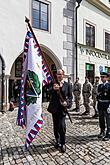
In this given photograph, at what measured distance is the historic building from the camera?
9.90 metres

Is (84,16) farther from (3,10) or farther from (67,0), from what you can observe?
(3,10)

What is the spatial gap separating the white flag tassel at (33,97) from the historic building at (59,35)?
5779 mm

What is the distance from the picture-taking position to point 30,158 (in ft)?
13.7

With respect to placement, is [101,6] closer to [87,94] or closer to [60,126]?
[87,94]

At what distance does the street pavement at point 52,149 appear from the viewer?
13.3 feet

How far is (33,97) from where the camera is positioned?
4.09 meters

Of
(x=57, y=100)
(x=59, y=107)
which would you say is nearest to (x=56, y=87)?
(x=57, y=100)

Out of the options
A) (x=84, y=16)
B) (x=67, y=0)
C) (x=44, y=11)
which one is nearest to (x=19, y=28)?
(x=44, y=11)

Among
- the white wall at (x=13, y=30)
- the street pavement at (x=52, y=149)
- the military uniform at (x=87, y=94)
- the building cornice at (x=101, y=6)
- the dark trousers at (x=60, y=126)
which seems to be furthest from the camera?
the building cornice at (x=101, y=6)

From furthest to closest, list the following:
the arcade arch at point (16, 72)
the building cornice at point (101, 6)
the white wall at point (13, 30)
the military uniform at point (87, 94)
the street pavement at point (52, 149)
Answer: the building cornice at point (101, 6) < the arcade arch at point (16, 72) < the white wall at point (13, 30) < the military uniform at point (87, 94) < the street pavement at point (52, 149)

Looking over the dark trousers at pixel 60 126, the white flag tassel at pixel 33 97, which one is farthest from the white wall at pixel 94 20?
the white flag tassel at pixel 33 97

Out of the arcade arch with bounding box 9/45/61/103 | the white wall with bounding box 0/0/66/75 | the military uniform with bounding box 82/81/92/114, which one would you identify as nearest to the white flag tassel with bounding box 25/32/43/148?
the military uniform with bounding box 82/81/92/114

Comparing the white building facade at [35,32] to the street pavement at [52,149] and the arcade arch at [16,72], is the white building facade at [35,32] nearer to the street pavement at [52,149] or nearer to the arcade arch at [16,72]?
the arcade arch at [16,72]

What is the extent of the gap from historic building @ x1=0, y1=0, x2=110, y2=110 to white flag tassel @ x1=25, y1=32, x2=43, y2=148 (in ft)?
19.0
